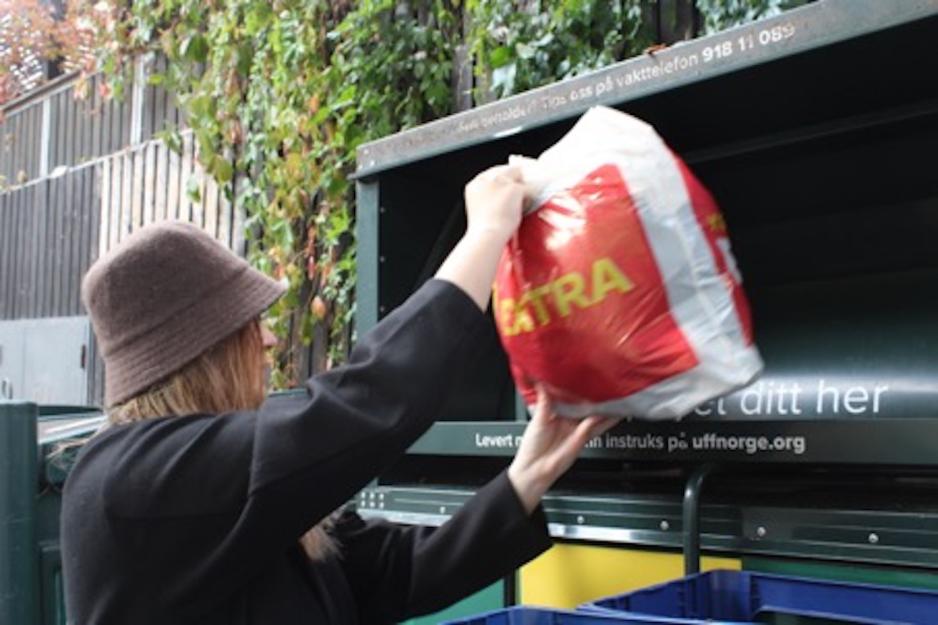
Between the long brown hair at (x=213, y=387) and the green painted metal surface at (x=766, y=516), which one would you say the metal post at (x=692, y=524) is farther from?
the long brown hair at (x=213, y=387)

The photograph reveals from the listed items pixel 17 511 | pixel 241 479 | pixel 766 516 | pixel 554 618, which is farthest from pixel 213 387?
pixel 17 511

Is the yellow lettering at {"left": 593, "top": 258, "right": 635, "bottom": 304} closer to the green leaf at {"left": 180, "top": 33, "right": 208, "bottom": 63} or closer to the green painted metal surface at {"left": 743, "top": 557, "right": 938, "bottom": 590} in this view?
the green painted metal surface at {"left": 743, "top": 557, "right": 938, "bottom": 590}

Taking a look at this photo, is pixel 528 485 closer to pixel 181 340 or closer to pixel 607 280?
pixel 607 280

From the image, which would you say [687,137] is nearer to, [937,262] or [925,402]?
[937,262]

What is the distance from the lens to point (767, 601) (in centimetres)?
158

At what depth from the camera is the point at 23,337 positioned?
309 inches

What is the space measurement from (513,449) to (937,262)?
3.09ft

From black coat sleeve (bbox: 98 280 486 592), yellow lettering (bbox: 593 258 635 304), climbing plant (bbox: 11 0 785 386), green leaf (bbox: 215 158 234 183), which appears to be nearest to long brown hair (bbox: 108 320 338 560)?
black coat sleeve (bbox: 98 280 486 592)

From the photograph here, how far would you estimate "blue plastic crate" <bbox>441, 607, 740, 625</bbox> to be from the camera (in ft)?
4.27

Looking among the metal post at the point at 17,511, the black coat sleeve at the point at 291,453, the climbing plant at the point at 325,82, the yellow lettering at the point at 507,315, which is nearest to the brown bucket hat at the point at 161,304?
the black coat sleeve at the point at 291,453

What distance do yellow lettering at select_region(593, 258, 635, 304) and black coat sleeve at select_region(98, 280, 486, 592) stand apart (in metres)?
0.17

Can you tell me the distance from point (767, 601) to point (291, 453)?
2.62 ft

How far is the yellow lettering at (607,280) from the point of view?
1388 mm

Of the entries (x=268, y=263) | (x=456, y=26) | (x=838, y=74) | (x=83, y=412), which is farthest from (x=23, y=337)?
(x=838, y=74)
